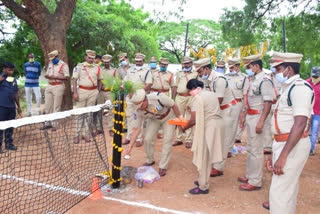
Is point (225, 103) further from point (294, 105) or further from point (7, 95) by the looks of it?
point (7, 95)

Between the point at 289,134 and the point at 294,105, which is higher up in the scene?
the point at 294,105

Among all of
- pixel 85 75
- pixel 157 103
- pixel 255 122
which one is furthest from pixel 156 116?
pixel 85 75

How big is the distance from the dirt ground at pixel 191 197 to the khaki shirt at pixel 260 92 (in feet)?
4.98

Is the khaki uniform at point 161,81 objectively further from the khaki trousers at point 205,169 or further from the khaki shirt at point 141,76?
the khaki trousers at point 205,169

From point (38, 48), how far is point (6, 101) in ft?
21.5

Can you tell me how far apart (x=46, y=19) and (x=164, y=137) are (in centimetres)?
576

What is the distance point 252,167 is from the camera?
Answer: 436 centimetres

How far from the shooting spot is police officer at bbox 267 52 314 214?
2615 millimetres

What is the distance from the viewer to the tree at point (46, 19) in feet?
24.9

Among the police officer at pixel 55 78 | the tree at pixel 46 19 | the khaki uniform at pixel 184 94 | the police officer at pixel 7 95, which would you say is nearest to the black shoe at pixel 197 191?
the khaki uniform at pixel 184 94

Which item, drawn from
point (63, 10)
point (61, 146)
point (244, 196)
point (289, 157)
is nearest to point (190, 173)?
point (244, 196)

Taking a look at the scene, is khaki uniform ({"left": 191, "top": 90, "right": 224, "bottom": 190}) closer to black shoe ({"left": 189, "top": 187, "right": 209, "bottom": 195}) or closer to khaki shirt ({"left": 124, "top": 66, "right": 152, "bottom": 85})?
black shoe ({"left": 189, "top": 187, "right": 209, "bottom": 195})

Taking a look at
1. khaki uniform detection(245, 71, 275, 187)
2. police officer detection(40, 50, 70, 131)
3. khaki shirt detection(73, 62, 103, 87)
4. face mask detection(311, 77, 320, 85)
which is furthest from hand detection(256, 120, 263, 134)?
police officer detection(40, 50, 70, 131)

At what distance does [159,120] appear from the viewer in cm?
509
